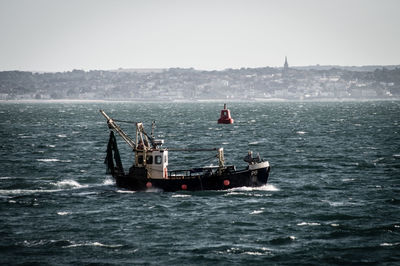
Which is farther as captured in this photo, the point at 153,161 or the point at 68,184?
the point at 68,184

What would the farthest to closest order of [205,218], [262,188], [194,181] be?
[262,188]
[194,181]
[205,218]

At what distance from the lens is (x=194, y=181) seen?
4878cm

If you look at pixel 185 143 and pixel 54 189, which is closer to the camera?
pixel 54 189

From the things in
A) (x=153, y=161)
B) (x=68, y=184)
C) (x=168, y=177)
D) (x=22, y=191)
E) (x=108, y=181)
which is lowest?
(x=108, y=181)

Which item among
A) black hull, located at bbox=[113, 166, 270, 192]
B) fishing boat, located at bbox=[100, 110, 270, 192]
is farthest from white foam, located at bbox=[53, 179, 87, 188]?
fishing boat, located at bbox=[100, 110, 270, 192]

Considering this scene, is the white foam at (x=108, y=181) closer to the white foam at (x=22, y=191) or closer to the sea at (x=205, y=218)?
the sea at (x=205, y=218)

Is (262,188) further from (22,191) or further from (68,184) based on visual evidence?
(22,191)

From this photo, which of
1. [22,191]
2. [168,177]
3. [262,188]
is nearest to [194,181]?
[168,177]

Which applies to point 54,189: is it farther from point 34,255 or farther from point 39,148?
point 39,148

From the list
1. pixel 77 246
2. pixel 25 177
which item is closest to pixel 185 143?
pixel 25 177

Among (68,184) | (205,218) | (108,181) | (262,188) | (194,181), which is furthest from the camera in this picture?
(108,181)

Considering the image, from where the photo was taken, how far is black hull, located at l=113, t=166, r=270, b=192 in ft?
160

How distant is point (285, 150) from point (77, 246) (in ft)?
179

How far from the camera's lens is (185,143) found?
96.4m
